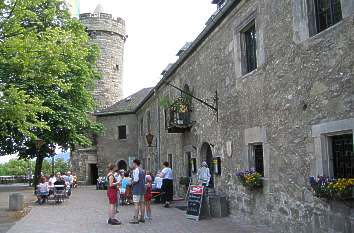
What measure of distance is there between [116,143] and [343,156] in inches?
1182

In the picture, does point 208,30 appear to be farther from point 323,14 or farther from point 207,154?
point 323,14

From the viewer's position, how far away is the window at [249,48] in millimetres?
10695

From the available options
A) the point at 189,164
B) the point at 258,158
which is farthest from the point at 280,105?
the point at 189,164

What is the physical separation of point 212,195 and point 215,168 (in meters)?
0.89

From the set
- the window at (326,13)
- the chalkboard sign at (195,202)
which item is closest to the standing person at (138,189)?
the chalkboard sign at (195,202)

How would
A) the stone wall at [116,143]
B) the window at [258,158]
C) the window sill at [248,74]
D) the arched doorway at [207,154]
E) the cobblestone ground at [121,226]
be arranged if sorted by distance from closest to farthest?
the cobblestone ground at [121,226] < the window sill at [248,74] < the window at [258,158] < the arched doorway at [207,154] < the stone wall at [116,143]

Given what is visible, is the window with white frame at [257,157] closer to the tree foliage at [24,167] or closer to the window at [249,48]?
the window at [249,48]

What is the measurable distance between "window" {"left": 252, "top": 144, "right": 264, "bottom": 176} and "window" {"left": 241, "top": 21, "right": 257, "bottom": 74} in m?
2.04

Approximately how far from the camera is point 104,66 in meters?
38.0

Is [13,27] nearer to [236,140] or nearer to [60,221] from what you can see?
[60,221]

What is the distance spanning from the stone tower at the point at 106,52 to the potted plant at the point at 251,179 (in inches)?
1121

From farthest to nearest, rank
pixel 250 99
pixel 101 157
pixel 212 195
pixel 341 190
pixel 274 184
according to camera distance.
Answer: pixel 101 157
pixel 212 195
pixel 250 99
pixel 274 184
pixel 341 190

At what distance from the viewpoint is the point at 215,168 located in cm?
1280

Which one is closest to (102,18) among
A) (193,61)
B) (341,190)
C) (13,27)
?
(193,61)
